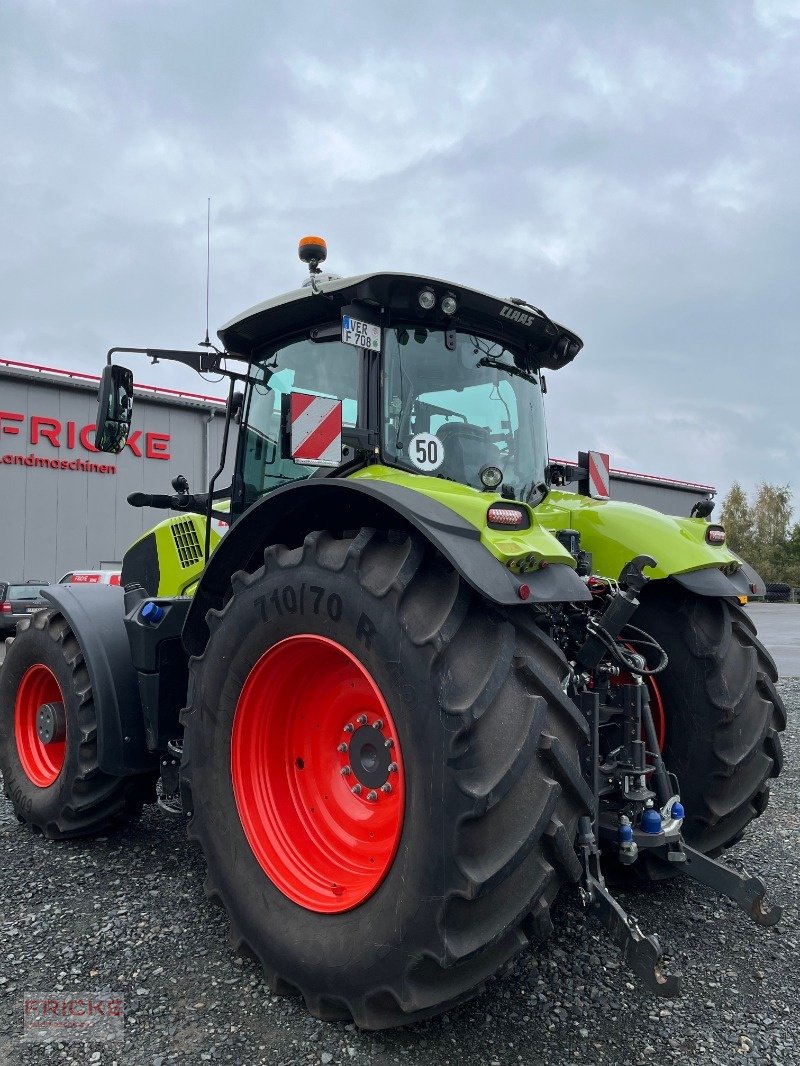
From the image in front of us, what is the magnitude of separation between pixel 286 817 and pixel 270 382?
1822 mm

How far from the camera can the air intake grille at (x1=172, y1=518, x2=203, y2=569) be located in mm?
4094

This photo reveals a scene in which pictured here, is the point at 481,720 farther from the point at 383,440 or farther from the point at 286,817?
the point at 383,440

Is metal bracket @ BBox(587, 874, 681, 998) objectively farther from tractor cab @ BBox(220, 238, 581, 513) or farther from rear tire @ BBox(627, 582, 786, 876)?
tractor cab @ BBox(220, 238, 581, 513)

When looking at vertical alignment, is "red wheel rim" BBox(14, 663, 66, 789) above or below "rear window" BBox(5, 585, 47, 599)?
above

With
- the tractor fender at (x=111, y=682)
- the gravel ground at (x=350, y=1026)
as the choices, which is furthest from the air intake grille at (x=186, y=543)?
the gravel ground at (x=350, y=1026)

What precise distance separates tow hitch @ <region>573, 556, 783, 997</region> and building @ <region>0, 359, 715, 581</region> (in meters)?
15.7

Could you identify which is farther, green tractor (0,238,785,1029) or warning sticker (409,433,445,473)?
warning sticker (409,433,445,473)

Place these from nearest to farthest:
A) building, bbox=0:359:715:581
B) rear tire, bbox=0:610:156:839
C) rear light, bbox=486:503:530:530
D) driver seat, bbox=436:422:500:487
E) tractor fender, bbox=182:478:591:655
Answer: tractor fender, bbox=182:478:591:655 → rear light, bbox=486:503:530:530 → driver seat, bbox=436:422:500:487 → rear tire, bbox=0:610:156:839 → building, bbox=0:359:715:581

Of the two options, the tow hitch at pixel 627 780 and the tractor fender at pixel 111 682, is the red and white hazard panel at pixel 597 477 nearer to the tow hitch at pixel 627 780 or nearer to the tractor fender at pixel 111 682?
the tow hitch at pixel 627 780

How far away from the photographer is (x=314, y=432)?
111 inches

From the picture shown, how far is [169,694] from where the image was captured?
347 centimetres

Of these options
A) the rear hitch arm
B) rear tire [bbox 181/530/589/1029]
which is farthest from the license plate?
the rear hitch arm

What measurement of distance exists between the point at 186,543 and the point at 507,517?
2290mm

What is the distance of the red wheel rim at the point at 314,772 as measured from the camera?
8.34 ft
